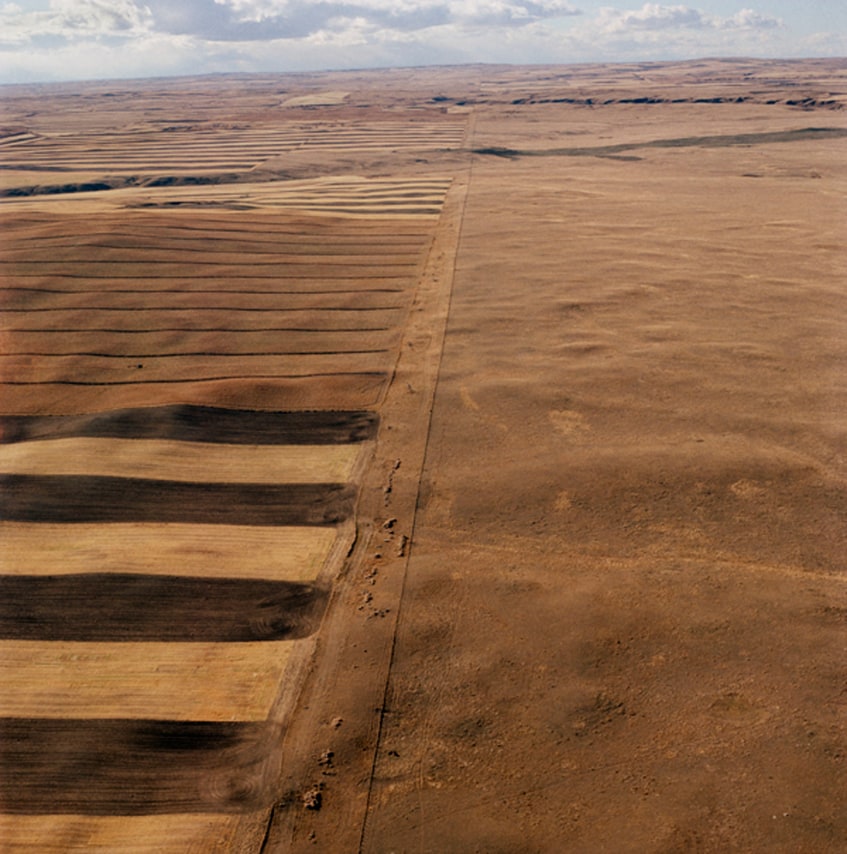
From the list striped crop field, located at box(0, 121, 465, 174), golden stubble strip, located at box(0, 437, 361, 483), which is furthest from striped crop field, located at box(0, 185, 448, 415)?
striped crop field, located at box(0, 121, 465, 174)

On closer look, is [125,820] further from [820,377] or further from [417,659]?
[820,377]

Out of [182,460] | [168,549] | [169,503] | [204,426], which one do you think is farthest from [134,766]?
[204,426]

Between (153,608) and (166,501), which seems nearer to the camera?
(153,608)

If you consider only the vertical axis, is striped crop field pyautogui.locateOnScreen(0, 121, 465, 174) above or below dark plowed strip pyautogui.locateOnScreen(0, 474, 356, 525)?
above

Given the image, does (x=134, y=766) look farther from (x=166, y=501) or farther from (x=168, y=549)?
(x=166, y=501)

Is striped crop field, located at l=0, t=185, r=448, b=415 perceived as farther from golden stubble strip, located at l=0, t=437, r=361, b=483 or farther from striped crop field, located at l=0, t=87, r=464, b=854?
golden stubble strip, located at l=0, t=437, r=361, b=483

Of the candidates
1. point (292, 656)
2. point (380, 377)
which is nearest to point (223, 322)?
point (380, 377)

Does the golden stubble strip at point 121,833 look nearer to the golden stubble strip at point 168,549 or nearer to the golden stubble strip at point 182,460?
the golden stubble strip at point 168,549
